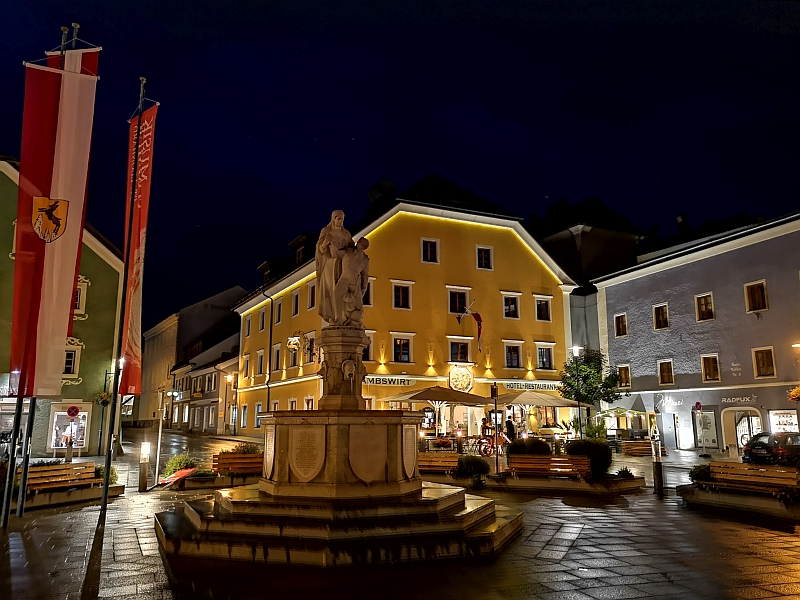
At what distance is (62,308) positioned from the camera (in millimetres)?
10859

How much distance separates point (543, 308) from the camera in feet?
128

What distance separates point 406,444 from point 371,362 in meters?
22.6

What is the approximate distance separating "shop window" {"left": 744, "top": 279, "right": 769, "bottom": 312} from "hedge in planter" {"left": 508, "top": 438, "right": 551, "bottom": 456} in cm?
1756

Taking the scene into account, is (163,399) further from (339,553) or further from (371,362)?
(339,553)

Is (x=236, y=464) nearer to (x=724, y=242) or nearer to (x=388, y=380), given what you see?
(x=388, y=380)

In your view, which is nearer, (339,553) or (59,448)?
(339,553)

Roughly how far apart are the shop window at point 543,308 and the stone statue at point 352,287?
2821 cm

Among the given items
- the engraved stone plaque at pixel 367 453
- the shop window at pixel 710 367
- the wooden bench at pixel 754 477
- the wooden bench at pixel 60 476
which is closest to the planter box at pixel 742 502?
the wooden bench at pixel 754 477

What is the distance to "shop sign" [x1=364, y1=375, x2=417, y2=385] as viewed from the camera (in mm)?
32938

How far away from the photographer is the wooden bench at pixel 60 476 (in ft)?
44.2

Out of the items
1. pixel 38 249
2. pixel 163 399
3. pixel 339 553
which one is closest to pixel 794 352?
pixel 339 553

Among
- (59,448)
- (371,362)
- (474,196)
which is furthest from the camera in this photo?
(474,196)

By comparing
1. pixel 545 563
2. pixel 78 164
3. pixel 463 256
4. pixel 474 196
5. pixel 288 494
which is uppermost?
pixel 474 196

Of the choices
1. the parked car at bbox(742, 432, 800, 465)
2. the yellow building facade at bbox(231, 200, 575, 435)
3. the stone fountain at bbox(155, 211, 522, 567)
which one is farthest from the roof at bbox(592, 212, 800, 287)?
the stone fountain at bbox(155, 211, 522, 567)
